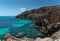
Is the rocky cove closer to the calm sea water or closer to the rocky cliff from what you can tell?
the rocky cliff

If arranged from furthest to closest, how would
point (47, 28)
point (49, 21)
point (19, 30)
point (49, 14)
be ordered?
point (49, 14) < point (49, 21) < point (19, 30) < point (47, 28)

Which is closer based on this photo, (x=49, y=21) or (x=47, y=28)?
(x=47, y=28)

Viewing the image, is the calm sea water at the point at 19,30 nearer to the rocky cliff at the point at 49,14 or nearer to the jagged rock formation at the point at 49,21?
the jagged rock formation at the point at 49,21

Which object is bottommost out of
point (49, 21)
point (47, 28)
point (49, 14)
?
point (47, 28)

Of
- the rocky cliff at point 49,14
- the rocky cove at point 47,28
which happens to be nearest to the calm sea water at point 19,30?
the rocky cove at point 47,28

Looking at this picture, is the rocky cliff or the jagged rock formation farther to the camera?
the rocky cliff

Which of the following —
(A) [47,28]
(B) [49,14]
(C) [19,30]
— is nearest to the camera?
(A) [47,28]

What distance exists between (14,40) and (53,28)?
11460 millimetres

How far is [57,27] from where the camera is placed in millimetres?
24969

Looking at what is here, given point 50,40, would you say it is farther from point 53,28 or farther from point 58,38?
point 53,28

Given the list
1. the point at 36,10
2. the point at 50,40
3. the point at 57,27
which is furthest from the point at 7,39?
the point at 36,10

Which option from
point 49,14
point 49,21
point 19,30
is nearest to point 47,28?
point 19,30

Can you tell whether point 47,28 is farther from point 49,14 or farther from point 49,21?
point 49,14

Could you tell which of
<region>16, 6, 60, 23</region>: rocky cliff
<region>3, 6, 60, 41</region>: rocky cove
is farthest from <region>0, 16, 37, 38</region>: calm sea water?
<region>16, 6, 60, 23</region>: rocky cliff
